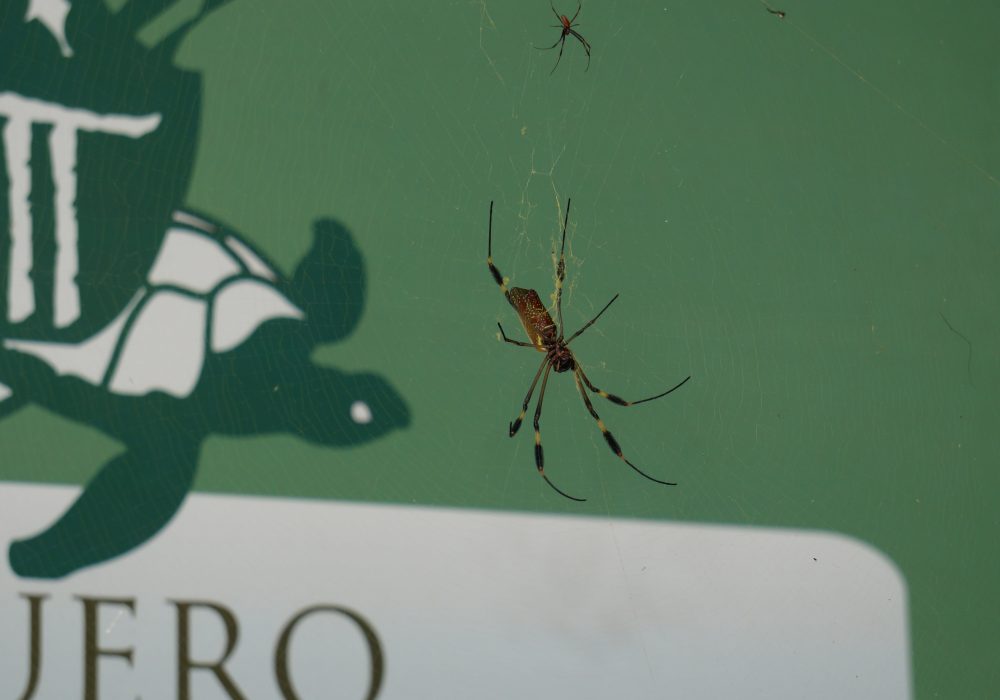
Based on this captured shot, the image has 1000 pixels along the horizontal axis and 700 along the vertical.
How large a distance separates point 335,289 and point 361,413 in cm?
21

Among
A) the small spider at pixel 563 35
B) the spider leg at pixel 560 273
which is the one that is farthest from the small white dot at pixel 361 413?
the small spider at pixel 563 35

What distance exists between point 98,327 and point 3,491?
302 mm

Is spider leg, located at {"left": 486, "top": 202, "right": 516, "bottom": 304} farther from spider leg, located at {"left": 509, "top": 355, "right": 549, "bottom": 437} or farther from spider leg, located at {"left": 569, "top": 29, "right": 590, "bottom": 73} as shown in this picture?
spider leg, located at {"left": 569, "top": 29, "right": 590, "bottom": 73}

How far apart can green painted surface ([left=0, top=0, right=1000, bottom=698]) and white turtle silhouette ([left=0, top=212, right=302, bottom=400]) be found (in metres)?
0.05

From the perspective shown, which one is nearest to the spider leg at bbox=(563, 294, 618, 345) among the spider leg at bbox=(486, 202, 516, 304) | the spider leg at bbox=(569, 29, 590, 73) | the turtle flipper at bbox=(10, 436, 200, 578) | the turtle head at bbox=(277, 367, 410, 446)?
the spider leg at bbox=(486, 202, 516, 304)

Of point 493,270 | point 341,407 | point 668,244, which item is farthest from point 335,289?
point 668,244

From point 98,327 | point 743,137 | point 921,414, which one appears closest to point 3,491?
point 98,327

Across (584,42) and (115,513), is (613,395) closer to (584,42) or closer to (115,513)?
(584,42)

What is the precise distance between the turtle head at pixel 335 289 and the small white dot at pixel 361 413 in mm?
116

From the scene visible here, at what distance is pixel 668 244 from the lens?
1.75 m

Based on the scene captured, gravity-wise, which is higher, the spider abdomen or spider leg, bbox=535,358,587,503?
the spider abdomen

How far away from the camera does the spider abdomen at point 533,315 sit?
1589 mm

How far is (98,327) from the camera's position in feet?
5.75

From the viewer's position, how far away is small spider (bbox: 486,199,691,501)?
1597 mm
